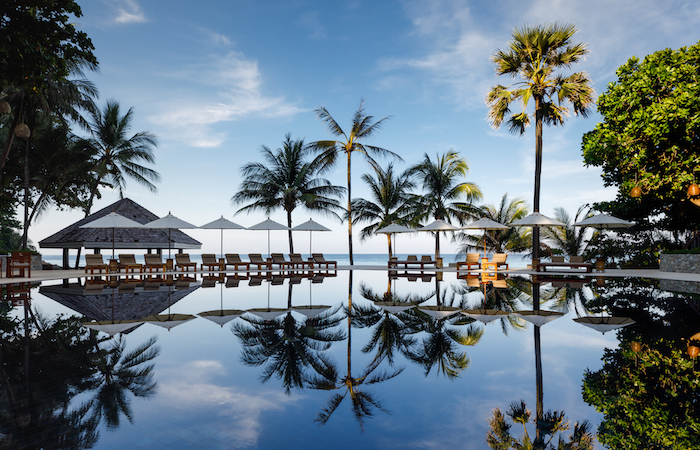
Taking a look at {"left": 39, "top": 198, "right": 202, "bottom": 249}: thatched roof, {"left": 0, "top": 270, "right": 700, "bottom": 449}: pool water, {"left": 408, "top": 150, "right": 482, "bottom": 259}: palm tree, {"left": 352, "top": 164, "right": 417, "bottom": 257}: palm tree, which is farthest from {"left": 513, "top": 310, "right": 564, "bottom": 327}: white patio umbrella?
{"left": 39, "top": 198, "right": 202, "bottom": 249}: thatched roof

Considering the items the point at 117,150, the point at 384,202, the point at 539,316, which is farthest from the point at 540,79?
the point at 117,150

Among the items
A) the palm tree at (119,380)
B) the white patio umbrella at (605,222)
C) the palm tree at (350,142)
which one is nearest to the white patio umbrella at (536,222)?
the white patio umbrella at (605,222)

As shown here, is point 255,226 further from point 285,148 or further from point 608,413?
point 608,413

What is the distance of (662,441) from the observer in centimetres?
243

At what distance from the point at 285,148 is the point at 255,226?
5.97m

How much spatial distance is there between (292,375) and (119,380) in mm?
1549

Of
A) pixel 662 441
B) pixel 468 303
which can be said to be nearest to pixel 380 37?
pixel 468 303

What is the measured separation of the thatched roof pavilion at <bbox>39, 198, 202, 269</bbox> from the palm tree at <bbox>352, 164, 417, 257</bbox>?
9665mm

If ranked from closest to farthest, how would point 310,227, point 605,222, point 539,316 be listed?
point 539,316
point 605,222
point 310,227

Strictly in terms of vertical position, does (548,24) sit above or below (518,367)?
above

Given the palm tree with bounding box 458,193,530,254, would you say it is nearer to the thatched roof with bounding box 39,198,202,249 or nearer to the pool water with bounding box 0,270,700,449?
the pool water with bounding box 0,270,700,449

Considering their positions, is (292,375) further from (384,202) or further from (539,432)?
(384,202)

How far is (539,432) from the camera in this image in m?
2.62

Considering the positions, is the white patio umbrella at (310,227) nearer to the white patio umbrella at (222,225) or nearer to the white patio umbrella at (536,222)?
the white patio umbrella at (222,225)
